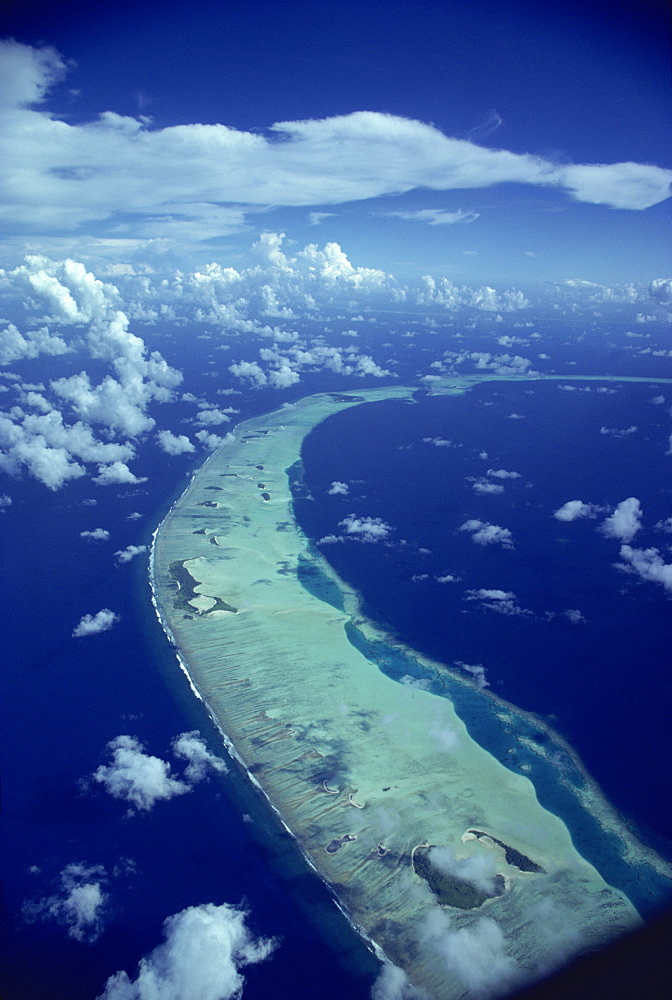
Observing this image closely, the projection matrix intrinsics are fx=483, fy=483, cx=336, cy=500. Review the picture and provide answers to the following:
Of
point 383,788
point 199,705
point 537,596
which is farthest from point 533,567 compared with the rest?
point 199,705

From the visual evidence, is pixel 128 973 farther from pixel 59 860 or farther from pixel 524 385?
pixel 524 385

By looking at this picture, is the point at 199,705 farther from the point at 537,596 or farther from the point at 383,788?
A: the point at 537,596

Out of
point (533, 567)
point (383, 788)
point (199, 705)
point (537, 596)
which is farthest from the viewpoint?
point (533, 567)

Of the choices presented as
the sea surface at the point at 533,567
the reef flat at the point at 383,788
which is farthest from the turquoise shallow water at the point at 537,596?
the reef flat at the point at 383,788

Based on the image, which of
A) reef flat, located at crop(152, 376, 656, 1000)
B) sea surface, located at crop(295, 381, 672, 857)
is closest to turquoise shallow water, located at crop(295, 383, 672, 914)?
sea surface, located at crop(295, 381, 672, 857)

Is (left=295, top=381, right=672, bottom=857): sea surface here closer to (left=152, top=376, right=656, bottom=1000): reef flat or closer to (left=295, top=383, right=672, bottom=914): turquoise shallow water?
(left=295, top=383, right=672, bottom=914): turquoise shallow water

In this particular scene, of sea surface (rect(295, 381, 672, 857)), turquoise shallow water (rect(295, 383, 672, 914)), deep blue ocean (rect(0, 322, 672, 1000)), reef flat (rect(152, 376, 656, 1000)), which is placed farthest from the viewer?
sea surface (rect(295, 381, 672, 857))
